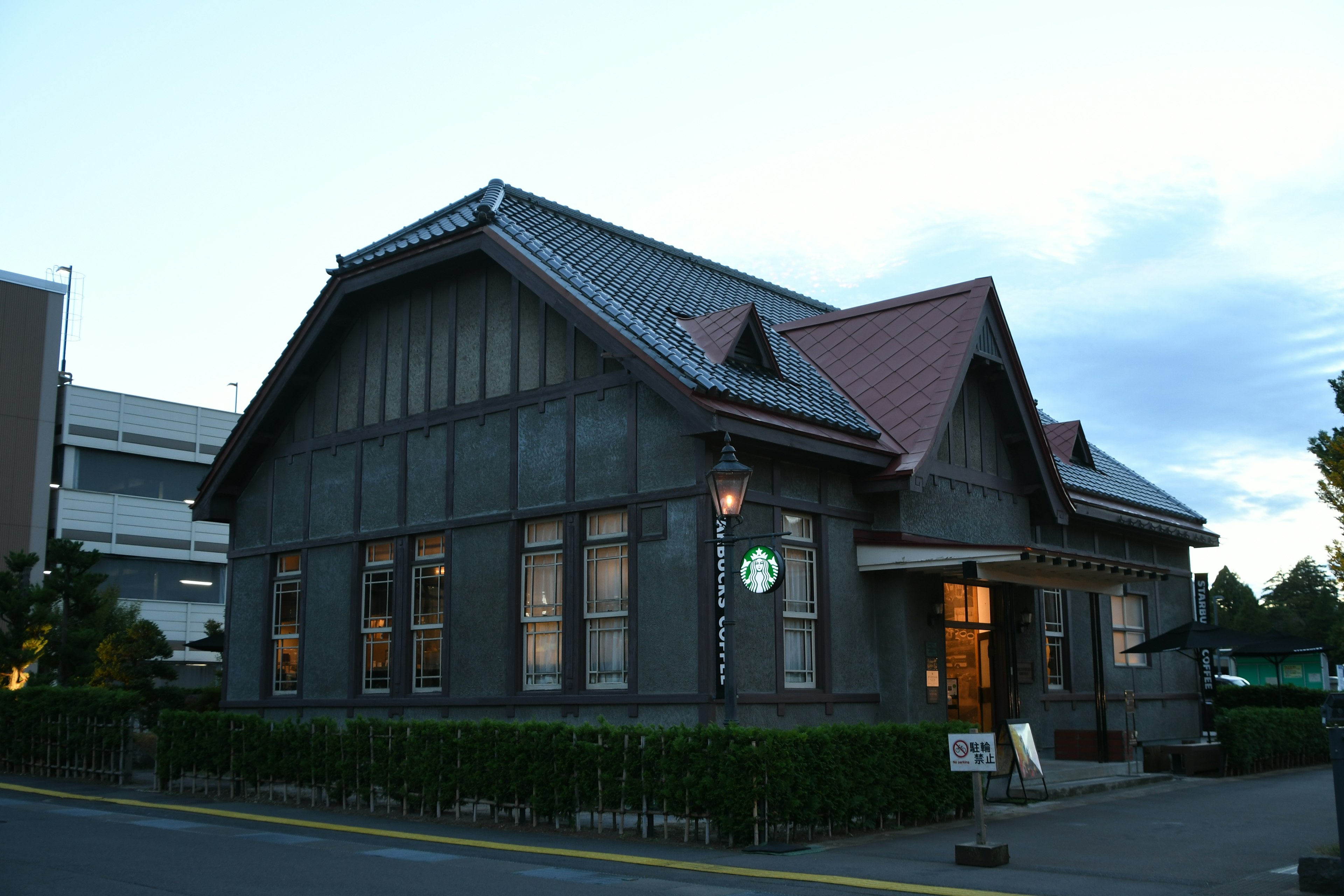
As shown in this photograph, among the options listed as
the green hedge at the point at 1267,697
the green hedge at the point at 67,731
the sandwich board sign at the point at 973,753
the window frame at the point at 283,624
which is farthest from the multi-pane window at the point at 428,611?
the green hedge at the point at 1267,697

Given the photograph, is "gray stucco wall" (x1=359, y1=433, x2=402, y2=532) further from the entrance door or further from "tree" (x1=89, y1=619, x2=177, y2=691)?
"tree" (x1=89, y1=619, x2=177, y2=691)

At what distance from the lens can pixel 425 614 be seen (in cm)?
1847

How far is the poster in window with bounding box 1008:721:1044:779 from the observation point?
1577cm

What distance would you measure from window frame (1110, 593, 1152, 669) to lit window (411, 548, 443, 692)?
1395 centimetres

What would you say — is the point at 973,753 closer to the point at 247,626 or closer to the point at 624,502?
the point at 624,502

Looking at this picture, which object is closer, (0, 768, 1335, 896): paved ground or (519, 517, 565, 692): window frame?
(0, 768, 1335, 896): paved ground

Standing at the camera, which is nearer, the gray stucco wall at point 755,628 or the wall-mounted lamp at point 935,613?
the gray stucco wall at point 755,628

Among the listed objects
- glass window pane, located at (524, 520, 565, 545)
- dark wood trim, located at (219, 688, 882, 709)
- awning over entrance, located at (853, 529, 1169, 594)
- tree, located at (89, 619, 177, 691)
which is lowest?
dark wood trim, located at (219, 688, 882, 709)

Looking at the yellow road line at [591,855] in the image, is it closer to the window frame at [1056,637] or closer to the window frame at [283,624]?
the window frame at [283,624]

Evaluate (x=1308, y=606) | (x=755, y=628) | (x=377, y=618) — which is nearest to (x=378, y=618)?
(x=377, y=618)

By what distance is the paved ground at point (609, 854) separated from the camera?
9961 mm

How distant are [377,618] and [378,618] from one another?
13 mm

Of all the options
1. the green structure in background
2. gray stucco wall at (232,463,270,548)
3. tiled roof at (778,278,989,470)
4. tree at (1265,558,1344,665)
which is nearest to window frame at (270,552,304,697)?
gray stucco wall at (232,463,270,548)

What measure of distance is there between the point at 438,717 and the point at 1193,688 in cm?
1786
